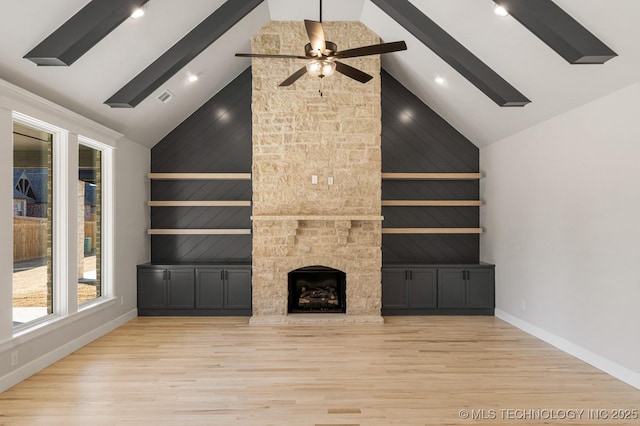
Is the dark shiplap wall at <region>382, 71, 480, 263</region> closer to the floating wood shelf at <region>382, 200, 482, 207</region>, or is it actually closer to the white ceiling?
the floating wood shelf at <region>382, 200, 482, 207</region>

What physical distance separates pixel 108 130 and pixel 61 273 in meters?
1.90

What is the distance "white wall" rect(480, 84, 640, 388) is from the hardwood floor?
284mm

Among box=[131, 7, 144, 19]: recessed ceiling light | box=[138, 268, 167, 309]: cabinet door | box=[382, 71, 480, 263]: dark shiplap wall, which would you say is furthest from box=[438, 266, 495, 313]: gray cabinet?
box=[131, 7, 144, 19]: recessed ceiling light

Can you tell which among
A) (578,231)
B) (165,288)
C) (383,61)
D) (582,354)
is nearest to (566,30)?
(578,231)

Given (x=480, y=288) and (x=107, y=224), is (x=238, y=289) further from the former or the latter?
(x=480, y=288)

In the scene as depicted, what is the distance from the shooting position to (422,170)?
7.03 metres

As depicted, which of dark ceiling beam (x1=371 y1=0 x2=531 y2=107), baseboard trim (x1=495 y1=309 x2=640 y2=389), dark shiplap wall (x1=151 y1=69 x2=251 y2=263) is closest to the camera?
baseboard trim (x1=495 y1=309 x2=640 y2=389)

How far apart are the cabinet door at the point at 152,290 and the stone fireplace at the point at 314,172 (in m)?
1.43

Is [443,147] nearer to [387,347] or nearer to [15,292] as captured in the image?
[387,347]

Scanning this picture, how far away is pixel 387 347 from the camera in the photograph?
4.96 meters

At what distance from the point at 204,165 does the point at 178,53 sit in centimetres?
235

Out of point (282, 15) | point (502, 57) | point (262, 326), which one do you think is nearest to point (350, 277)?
point (262, 326)

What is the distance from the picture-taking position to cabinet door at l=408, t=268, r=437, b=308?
21.4 ft

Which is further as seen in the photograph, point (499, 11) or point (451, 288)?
point (451, 288)
